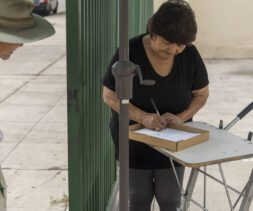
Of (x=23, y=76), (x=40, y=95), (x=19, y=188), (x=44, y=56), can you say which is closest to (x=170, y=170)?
(x=19, y=188)

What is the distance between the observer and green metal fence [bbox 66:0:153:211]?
9.10ft

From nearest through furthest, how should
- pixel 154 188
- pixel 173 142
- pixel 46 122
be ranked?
pixel 173 142 < pixel 154 188 < pixel 46 122

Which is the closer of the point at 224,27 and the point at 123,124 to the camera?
the point at 123,124

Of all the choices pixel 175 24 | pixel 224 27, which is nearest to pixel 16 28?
pixel 175 24

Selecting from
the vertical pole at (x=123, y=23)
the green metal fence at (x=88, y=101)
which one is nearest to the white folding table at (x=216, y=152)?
the green metal fence at (x=88, y=101)

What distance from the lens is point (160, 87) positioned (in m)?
2.86

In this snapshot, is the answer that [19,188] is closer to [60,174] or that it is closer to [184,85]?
[60,174]

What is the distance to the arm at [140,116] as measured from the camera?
9.03 feet

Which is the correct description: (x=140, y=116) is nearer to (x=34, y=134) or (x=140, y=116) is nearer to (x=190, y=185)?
(x=190, y=185)

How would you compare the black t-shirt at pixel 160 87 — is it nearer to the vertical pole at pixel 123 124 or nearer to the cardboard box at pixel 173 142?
the cardboard box at pixel 173 142

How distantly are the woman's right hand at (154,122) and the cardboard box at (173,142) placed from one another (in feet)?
0.19

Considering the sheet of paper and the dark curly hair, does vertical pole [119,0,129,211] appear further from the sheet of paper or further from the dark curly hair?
the dark curly hair

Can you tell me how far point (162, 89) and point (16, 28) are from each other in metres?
1.09

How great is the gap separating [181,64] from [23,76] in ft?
23.8
